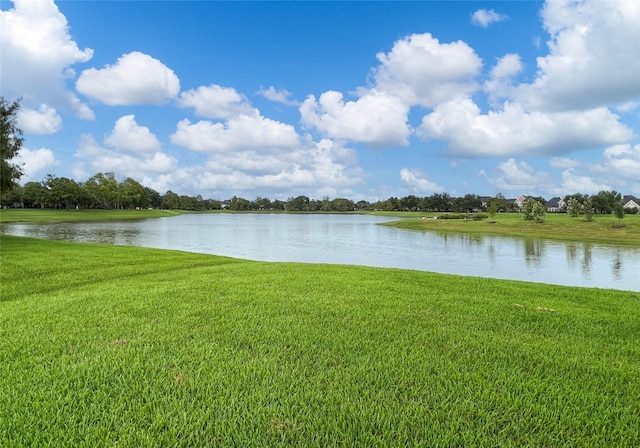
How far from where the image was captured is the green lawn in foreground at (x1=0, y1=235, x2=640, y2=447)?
253 centimetres

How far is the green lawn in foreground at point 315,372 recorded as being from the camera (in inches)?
99.5

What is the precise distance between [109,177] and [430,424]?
11020 cm

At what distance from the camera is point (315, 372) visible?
330 centimetres

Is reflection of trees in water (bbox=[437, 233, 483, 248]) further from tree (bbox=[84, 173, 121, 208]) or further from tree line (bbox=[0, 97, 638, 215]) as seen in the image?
tree (bbox=[84, 173, 121, 208])

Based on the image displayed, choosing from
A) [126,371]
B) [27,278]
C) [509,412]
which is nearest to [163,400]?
[126,371]

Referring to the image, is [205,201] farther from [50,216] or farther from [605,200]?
[605,200]

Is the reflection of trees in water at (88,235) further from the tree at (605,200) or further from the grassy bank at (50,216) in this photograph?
the tree at (605,200)

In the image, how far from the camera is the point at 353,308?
5.47 meters

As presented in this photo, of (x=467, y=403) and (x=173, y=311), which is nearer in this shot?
(x=467, y=403)

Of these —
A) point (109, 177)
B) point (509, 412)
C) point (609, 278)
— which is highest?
point (109, 177)

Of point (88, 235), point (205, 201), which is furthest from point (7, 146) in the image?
point (205, 201)

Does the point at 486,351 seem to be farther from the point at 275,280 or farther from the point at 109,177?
the point at 109,177

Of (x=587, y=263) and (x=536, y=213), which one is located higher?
(x=536, y=213)

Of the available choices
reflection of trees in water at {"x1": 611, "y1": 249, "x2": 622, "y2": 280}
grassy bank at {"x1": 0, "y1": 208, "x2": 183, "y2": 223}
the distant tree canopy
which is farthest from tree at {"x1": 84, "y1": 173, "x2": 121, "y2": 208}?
reflection of trees in water at {"x1": 611, "y1": 249, "x2": 622, "y2": 280}
